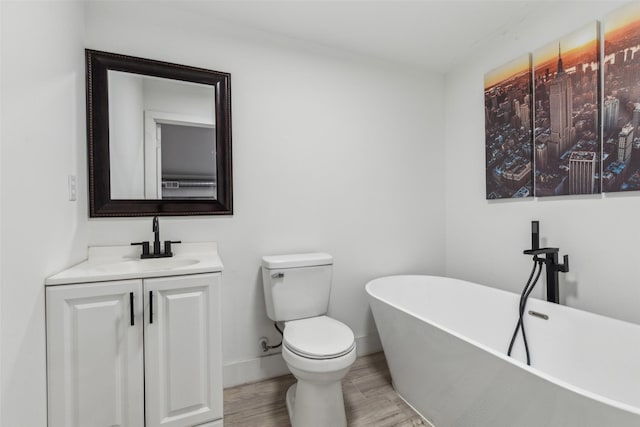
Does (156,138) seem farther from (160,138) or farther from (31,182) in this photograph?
(31,182)

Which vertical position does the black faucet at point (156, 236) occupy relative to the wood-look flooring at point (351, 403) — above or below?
above

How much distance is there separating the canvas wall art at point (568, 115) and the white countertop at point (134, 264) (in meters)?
2.01

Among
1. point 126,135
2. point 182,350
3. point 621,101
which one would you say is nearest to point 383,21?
point 621,101

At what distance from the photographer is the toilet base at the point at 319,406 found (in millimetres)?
1417

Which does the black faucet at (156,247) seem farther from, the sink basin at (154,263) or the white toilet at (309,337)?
the white toilet at (309,337)

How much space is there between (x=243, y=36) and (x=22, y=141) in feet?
4.74

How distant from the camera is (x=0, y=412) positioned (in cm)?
82

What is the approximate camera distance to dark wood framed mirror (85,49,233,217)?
163 cm

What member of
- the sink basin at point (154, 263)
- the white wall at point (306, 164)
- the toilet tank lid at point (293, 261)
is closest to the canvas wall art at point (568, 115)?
the white wall at point (306, 164)

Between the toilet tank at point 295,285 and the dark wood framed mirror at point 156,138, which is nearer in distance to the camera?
the dark wood framed mirror at point 156,138

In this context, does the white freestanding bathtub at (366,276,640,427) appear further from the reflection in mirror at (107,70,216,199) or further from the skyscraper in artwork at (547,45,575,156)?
the reflection in mirror at (107,70,216,199)

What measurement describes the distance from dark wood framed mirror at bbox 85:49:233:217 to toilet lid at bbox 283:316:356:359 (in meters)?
0.87

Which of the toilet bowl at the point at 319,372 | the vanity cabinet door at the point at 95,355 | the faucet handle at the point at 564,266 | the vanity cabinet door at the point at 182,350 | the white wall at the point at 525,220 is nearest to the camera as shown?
the vanity cabinet door at the point at 95,355

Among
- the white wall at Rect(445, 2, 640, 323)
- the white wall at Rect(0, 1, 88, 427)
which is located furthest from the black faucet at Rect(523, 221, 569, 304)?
the white wall at Rect(0, 1, 88, 427)
